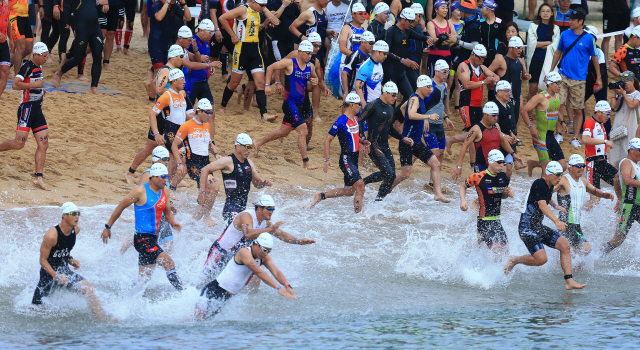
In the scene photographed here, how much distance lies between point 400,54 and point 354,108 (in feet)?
7.23

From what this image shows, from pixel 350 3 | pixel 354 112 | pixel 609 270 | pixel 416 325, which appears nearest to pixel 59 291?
pixel 416 325

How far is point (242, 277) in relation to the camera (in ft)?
25.7

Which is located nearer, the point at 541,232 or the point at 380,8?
the point at 541,232

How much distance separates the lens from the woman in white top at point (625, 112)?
39.5 feet

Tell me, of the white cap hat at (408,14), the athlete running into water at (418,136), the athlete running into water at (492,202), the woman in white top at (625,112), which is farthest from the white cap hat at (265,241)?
the woman in white top at (625,112)

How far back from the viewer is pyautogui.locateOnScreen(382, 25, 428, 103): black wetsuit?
12.6 metres

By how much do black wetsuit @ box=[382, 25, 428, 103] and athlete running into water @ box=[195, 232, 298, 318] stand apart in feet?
17.9

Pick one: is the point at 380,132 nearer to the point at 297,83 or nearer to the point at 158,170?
the point at 297,83

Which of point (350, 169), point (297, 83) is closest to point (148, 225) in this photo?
point (350, 169)

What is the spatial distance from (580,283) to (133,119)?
7712 millimetres

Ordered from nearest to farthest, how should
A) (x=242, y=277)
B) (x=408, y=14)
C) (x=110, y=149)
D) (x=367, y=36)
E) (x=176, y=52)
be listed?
(x=242, y=277) → (x=176, y=52) → (x=367, y=36) → (x=408, y=14) → (x=110, y=149)

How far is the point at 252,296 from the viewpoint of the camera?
342 inches

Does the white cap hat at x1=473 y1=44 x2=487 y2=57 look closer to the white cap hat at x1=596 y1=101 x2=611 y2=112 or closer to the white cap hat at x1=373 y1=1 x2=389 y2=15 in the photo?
the white cap hat at x1=373 y1=1 x2=389 y2=15

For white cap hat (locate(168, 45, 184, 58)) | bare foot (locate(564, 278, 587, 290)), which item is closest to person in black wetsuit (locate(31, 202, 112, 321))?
white cap hat (locate(168, 45, 184, 58))
